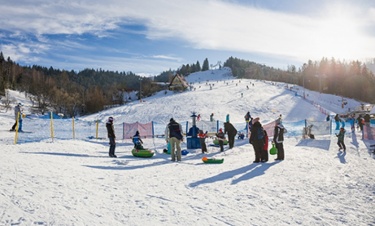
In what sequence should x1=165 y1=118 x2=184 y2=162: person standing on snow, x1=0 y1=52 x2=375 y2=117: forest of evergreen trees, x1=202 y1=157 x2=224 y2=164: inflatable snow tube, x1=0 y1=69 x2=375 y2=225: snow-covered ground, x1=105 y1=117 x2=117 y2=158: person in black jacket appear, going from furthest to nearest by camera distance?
x1=0 y1=52 x2=375 y2=117: forest of evergreen trees
x1=105 y1=117 x2=117 y2=158: person in black jacket
x1=165 y1=118 x2=184 y2=162: person standing on snow
x1=202 y1=157 x2=224 y2=164: inflatable snow tube
x1=0 y1=69 x2=375 y2=225: snow-covered ground

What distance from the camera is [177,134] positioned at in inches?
503

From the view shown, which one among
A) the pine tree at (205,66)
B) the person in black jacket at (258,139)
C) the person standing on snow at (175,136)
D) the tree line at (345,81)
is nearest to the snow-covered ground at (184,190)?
the person standing on snow at (175,136)

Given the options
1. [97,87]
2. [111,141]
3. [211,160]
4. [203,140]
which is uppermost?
[97,87]

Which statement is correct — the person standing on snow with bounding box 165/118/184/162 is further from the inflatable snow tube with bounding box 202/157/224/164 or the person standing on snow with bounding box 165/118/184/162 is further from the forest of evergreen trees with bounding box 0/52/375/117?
the forest of evergreen trees with bounding box 0/52/375/117

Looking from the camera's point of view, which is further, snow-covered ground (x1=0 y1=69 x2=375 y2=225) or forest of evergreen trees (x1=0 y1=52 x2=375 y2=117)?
forest of evergreen trees (x1=0 y1=52 x2=375 y2=117)

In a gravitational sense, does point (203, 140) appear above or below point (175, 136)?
below

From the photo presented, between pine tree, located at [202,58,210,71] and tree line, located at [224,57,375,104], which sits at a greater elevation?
pine tree, located at [202,58,210,71]

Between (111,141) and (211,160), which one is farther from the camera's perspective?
(111,141)

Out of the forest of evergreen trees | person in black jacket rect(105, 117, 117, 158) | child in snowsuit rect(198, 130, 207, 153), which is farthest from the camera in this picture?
the forest of evergreen trees

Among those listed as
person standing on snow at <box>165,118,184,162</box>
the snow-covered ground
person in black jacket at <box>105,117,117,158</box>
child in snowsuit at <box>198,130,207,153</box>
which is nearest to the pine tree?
child in snowsuit at <box>198,130,207,153</box>

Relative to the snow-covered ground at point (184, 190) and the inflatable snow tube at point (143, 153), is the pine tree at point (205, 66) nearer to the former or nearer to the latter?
the snow-covered ground at point (184, 190)

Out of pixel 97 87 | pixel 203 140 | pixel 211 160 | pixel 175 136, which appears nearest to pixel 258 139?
pixel 211 160

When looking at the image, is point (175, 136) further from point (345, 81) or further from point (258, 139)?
point (345, 81)

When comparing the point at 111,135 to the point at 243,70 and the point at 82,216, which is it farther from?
the point at 243,70
